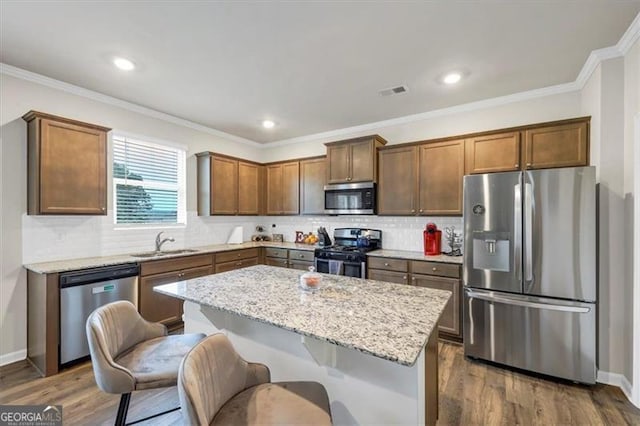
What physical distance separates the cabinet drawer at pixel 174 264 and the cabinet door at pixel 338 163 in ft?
6.75

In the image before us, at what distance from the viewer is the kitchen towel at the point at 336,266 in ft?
12.8

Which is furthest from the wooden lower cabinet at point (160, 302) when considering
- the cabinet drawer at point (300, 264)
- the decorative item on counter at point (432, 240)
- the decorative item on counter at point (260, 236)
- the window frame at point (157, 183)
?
the decorative item on counter at point (432, 240)

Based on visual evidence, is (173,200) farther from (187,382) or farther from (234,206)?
(187,382)

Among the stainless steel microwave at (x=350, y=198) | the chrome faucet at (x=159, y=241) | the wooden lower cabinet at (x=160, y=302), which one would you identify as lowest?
the wooden lower cabinet at (x=160, y=302)

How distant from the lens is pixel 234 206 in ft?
15.4

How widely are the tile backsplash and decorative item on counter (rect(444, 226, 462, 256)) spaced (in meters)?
0.08

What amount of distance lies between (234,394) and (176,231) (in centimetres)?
338

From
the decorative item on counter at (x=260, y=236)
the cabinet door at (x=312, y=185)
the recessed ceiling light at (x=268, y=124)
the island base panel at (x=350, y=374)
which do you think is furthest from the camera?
the decorative item on counter at (x=260, y=236)

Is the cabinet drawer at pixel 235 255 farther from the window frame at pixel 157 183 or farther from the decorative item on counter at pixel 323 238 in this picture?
the decorative item on counter at pixel 323 238

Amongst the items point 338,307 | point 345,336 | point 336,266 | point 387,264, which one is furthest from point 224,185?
point 345,336

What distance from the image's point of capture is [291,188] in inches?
195

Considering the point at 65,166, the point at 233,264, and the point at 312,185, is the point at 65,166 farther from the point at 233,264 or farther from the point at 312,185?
the point at 312,185

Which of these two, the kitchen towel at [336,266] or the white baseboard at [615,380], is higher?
the kitchen towel at [336,266]

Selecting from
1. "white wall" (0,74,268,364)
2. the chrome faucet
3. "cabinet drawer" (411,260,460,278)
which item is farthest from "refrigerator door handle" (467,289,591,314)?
"white wall" (0,74,268,364)
